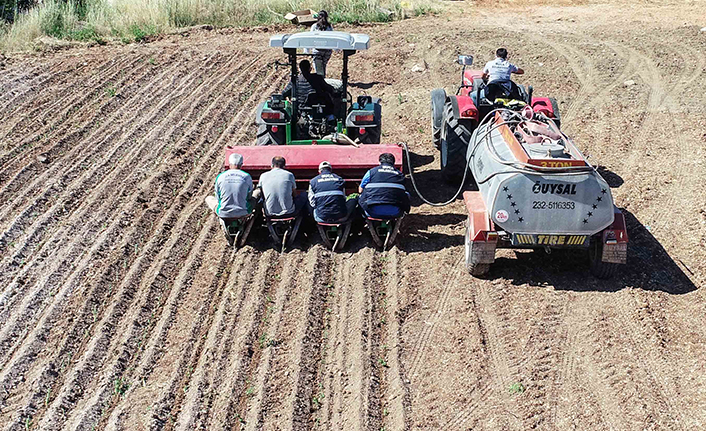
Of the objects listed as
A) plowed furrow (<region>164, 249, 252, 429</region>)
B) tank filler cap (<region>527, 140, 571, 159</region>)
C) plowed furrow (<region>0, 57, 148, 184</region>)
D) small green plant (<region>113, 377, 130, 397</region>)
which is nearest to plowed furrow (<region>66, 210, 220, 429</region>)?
small green plant (<region>113, 377, 130, 397</region>)

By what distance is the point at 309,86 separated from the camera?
9.88 m

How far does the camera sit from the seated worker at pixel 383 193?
8.38 metres

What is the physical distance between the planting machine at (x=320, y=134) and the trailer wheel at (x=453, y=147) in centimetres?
93

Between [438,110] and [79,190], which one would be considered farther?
[438,110]

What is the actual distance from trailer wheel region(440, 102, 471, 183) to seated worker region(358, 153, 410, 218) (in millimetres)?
1570

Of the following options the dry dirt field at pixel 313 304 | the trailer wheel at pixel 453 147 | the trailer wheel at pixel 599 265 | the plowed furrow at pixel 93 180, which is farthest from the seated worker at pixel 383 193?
the plowed furrow at pixel 93 180

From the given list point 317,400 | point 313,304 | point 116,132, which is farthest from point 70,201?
point 317,400

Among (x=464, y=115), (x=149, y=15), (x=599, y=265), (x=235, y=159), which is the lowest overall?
(x=599, y=265)

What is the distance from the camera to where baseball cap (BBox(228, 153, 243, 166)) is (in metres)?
8.75

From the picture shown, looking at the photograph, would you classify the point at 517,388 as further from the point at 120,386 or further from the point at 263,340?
the point at 120,386

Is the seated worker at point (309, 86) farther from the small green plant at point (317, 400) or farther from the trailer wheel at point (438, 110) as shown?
the small green plant at point (317, 400)

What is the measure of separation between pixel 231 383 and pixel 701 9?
1886cm

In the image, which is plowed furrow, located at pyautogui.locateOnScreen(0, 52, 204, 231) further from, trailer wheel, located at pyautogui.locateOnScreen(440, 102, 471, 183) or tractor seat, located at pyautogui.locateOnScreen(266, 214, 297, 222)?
trailer wheel, located at pyautogui.locateOnScreen(440, 102, 471, 183)

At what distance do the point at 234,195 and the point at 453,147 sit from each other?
3.11 m
